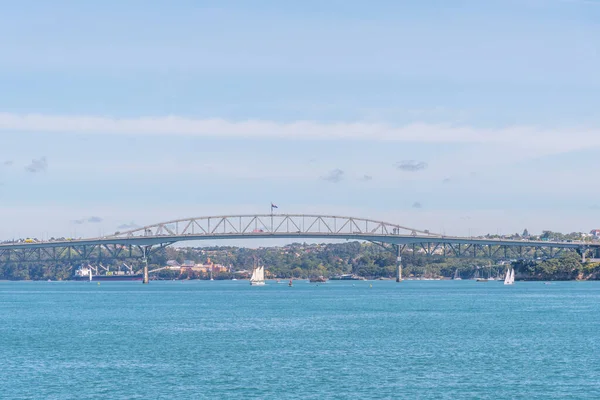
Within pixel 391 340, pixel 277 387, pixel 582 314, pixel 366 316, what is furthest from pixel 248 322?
pixel 277 387

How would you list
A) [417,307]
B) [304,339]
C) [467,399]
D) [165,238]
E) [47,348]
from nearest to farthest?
1. [467,399]
2. [47,348]
3. [304,339]
4. [417,307]
5. [165,238]

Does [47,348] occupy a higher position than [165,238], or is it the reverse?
[165,238]

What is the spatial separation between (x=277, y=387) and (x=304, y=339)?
64.2ft

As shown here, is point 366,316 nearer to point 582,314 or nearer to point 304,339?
point 582,314

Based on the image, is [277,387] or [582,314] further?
[582,314]

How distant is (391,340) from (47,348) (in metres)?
19.8

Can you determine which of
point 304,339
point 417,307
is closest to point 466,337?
point 304,339

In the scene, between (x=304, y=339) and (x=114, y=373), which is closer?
(x=114, y=373)

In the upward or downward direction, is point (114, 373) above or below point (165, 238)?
below

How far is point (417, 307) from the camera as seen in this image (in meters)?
101

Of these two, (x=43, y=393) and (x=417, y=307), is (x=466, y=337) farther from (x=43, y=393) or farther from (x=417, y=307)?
(x=417, y=307)

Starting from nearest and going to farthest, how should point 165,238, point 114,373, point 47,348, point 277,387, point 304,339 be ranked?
point 277,387
point 114,373
point 47,348
point 304,339
point 165,238

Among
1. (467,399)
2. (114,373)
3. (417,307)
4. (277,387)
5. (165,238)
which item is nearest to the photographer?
(467,399)

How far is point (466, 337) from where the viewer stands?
61.0 meters
